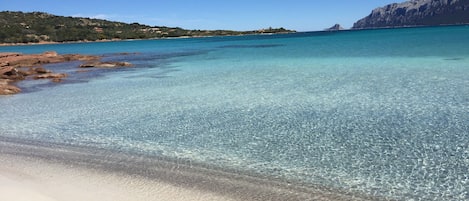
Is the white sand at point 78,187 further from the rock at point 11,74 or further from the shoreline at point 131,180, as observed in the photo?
the rock at point 11,74

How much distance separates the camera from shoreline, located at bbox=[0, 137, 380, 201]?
718cm

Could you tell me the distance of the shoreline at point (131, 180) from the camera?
7180 millimetres

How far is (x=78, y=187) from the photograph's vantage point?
773 cm

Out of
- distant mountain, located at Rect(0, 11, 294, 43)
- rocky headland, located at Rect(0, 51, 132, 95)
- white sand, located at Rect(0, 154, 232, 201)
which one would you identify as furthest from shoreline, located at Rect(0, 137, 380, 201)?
distant mountain, located at Rect(0, 11, 294, 43)

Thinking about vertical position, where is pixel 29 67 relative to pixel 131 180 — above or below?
below

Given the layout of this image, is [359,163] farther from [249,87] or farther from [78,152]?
[249,87]

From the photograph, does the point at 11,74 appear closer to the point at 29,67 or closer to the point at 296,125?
the point at 29,67

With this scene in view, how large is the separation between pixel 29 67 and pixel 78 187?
37994mm

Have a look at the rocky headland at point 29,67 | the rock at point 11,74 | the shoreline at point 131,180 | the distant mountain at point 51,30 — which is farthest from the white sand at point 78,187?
the distant mountain at point 51,30

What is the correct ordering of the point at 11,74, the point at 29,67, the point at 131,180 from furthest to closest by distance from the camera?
1. the point at 29,67
2. the point at 11,74
3. the point at 131,180

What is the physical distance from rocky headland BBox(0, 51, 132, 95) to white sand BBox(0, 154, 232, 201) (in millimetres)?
16005

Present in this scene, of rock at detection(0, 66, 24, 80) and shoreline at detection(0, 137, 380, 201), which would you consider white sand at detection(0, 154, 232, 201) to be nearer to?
shoreline at detection(0, 137, 380, 201)

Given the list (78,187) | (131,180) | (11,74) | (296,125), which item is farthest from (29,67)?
(131,180)

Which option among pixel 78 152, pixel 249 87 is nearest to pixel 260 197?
pixel 78 152
